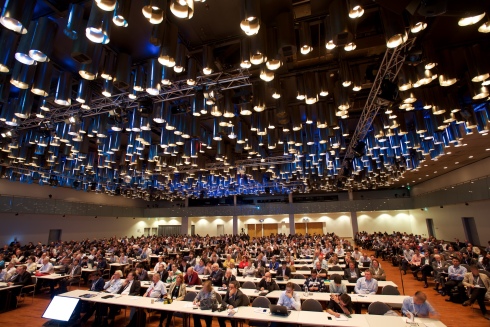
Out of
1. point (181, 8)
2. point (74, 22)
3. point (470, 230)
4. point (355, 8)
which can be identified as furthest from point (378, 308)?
point (470, 230)

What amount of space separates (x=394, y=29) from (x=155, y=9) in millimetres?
4315

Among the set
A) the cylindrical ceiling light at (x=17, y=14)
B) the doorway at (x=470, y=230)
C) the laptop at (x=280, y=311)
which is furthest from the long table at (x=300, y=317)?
the doorway at (x=470, y=230)

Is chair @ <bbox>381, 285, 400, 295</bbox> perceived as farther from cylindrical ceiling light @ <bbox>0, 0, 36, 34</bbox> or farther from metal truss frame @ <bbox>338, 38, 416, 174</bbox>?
cylindrical ceiling light @ <bbox>0, 0, 36, 34</bbox>

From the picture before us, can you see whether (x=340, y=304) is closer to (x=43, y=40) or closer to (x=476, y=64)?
(x=476, y=64)

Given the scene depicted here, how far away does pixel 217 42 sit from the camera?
6.48 meters

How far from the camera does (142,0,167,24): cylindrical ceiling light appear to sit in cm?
364

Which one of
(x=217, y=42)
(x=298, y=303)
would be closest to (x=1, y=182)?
(x=217, y=42)

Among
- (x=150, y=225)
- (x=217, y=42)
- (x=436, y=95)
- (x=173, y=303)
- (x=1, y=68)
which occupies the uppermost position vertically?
(x=217, y=42)

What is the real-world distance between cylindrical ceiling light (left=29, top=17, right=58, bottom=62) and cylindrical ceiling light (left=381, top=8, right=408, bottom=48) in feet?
21.5

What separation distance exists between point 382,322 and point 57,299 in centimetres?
721

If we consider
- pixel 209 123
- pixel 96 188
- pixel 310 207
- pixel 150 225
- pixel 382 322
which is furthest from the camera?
pixel 150 225

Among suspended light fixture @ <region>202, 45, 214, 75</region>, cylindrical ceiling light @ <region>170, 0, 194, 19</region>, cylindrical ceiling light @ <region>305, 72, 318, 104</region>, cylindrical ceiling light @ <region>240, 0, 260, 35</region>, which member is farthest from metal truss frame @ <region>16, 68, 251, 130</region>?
cylindrical ceiling light @ <region>170, 0, 194, 19</region>

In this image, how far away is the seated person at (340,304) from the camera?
5.45m

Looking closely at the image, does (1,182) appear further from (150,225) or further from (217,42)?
(217,42)
